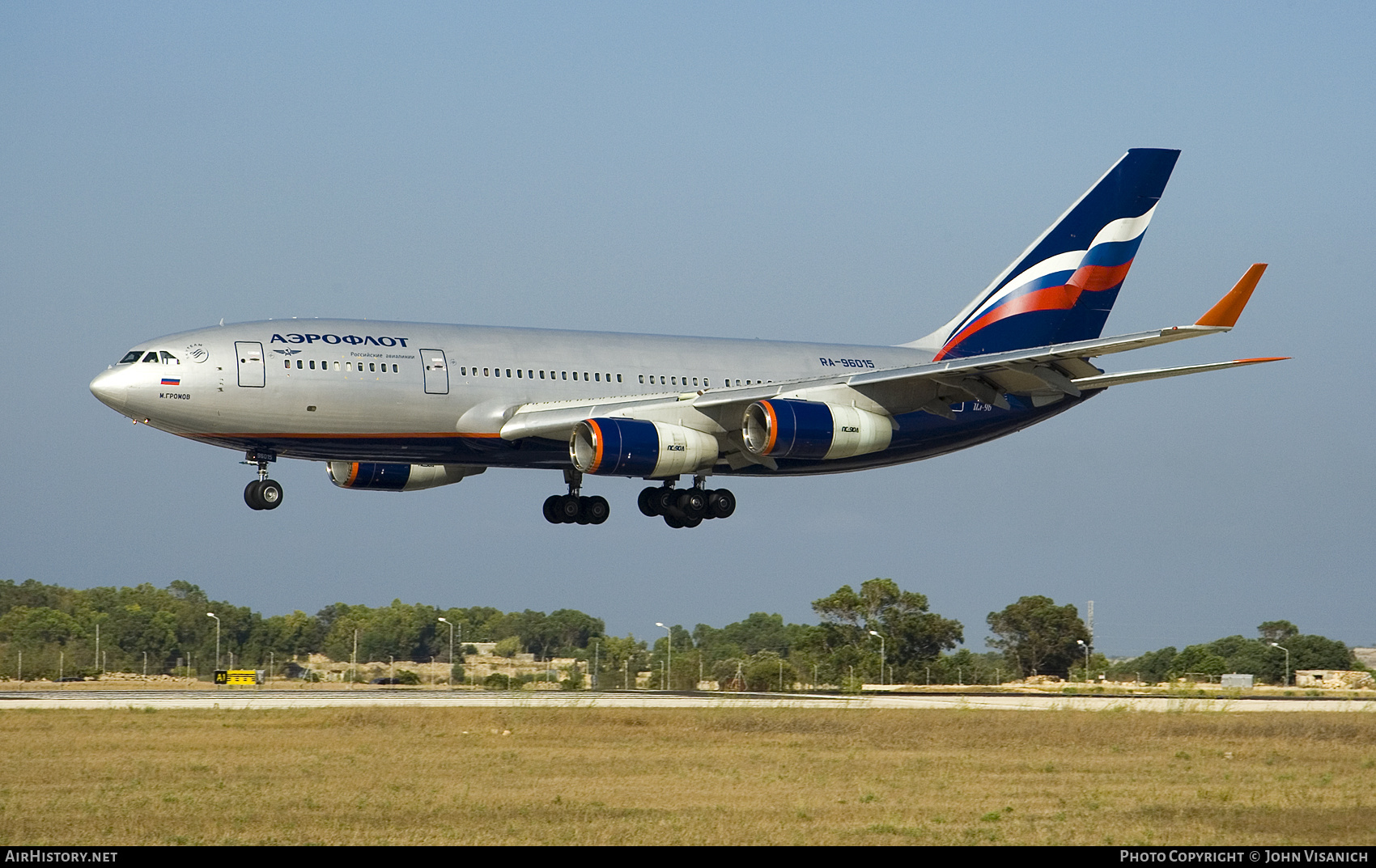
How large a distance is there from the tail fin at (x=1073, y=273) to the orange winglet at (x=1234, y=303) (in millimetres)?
12814

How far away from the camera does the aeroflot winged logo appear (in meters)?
42.8

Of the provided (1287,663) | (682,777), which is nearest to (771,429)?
(682,777)

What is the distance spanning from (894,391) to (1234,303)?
10412 mm

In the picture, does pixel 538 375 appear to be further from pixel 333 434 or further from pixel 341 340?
pixel 333 434

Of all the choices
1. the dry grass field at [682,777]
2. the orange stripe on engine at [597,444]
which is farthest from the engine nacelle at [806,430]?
the dry grass field at [682,777]

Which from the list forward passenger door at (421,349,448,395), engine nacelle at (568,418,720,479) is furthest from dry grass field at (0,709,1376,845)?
forward passenger door at (421,349,448,395)

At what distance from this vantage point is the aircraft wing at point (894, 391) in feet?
147

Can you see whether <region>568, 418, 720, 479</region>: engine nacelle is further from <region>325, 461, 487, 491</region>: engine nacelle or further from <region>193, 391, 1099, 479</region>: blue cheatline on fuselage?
<region>325, 461, 487, 491</region>: engine nacelle

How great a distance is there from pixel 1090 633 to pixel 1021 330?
49.2 meters

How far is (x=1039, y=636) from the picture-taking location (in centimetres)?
10381

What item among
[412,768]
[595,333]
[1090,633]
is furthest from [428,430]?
[1090,633]

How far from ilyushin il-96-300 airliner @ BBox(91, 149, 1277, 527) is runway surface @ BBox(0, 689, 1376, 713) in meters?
5.87

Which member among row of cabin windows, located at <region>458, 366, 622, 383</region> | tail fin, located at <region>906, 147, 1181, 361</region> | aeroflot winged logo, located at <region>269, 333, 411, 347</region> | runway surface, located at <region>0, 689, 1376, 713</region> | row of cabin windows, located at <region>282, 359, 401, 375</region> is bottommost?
runway surface, located at <region>0, 689, 1376, 713</region>

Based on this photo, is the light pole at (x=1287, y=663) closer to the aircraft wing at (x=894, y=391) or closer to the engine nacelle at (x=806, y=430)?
the aircraft wing at (x=894, y=391)
